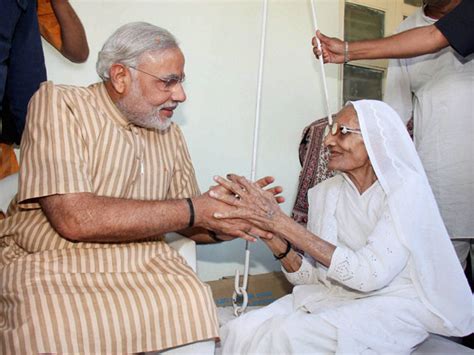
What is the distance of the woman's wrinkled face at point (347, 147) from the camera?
6.81 ft

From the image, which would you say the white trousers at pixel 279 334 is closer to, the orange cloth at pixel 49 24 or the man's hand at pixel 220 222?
the man's hand at pixel 220 222

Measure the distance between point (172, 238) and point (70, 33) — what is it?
1.18m

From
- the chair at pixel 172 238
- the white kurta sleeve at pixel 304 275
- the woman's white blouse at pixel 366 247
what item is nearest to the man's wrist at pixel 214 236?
the chair at pixel 172 238

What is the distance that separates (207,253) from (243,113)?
0.93m

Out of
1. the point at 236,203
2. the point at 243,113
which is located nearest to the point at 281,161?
the point at 243,113

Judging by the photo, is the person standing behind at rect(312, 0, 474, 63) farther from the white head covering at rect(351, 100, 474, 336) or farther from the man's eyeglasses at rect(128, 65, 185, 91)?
the man's eyeglasses at rect(128, 65, 185, 91)

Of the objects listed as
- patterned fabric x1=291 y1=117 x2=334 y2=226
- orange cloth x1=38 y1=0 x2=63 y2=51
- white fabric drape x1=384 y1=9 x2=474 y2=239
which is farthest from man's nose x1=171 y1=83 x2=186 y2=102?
white fabric drape x1=384 y1=9 x2=474 y2=239

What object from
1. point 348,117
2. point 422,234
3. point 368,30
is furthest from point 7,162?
point 368,30

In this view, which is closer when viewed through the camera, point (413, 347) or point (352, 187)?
point (413, 347)

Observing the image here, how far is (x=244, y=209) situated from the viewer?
198cm

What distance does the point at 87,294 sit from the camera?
1.58 meters

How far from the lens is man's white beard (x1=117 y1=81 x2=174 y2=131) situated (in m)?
1.96

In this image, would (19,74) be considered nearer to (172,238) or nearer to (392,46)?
(172,238)

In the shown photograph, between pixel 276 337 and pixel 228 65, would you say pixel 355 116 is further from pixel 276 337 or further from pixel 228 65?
pixel 228 65
